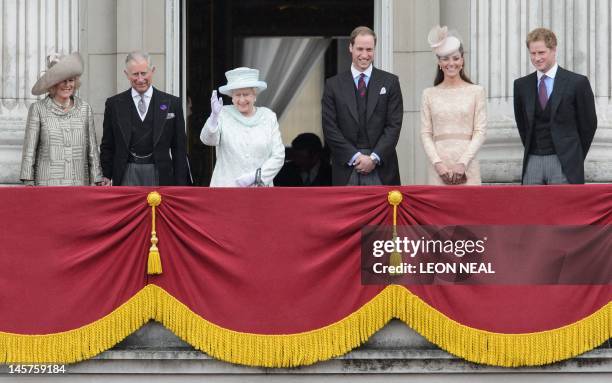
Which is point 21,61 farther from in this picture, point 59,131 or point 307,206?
point 307,206

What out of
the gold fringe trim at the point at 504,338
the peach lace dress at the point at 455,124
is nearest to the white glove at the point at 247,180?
the peach lace dress at the point at 455,124

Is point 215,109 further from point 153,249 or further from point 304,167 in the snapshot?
point 304,167

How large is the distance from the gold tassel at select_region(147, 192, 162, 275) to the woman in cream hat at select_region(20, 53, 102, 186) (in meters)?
1.15

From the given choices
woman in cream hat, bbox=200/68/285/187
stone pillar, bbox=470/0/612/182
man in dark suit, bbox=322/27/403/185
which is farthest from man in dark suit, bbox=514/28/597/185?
woman in cream hat, bbox=200/68/285/187

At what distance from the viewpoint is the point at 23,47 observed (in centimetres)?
1515

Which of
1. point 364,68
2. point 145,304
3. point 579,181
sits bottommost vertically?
point 145,304

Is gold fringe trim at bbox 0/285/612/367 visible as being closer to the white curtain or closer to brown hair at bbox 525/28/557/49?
brown hair at bbox 525/28/557/49

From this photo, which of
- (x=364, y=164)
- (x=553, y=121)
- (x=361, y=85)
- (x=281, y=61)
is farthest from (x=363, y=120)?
(x=281, y=61)

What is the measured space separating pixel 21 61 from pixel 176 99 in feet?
7.39

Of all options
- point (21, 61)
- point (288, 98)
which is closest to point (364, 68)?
point (21, 61)

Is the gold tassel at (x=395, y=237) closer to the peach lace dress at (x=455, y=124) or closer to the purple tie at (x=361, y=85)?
the peach lace dress at (x=455, y=124)

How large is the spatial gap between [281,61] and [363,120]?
9703 mm

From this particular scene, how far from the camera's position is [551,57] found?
514 inches

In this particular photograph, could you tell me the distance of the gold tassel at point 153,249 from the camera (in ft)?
40.5
